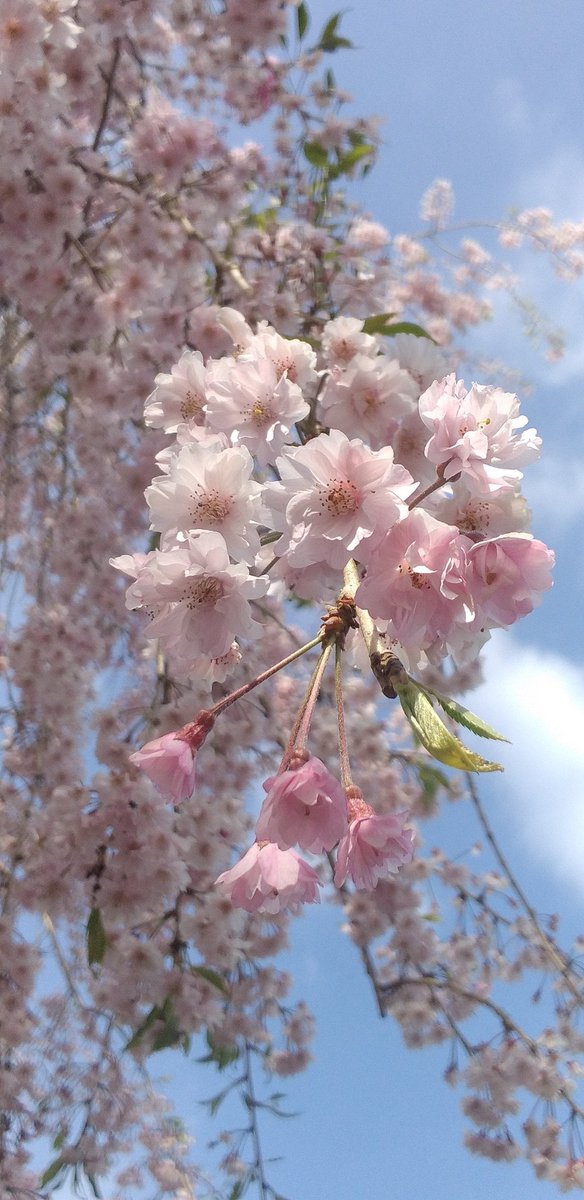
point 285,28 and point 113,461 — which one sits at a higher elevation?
point 285,28

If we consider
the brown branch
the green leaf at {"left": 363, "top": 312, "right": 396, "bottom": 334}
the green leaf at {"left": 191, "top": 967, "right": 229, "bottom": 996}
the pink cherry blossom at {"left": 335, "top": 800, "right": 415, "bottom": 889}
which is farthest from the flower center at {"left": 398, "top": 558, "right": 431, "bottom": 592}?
the brown branch

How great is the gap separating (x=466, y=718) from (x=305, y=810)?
0.64 feet

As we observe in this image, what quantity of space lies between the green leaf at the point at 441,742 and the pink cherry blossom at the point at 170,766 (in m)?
0.28

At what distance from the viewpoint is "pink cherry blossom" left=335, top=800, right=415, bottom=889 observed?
794mm

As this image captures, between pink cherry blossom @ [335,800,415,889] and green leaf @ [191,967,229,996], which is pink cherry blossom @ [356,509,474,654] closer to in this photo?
pink cherry blossom @ [335,800,415,889]

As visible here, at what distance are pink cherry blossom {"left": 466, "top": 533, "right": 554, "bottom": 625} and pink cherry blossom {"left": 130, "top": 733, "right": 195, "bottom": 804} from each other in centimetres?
37

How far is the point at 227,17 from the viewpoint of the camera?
311 cm

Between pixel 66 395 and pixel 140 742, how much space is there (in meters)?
1.91

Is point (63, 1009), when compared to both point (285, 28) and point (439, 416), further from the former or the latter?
point (285, 28)

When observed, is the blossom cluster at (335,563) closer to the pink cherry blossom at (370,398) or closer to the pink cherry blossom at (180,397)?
the pink cherry blossom at (180,397)

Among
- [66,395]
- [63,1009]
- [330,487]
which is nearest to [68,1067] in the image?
[63,1009]

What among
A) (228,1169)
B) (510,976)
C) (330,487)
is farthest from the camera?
(510,976)

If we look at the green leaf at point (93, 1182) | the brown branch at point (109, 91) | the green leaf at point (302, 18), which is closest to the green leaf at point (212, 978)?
the green leaf at point (93, 1182)

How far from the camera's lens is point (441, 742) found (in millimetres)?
707
